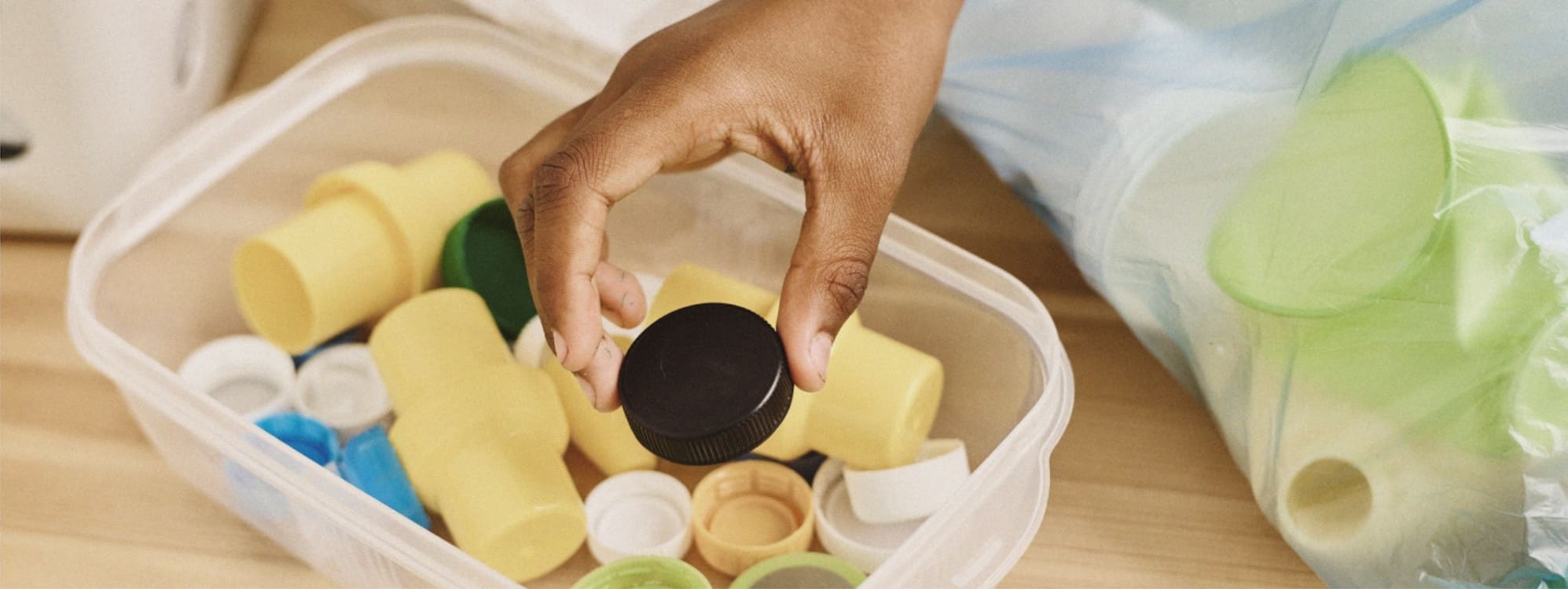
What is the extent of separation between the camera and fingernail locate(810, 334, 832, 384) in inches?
25.1

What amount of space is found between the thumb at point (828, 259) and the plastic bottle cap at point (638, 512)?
0.59 feet

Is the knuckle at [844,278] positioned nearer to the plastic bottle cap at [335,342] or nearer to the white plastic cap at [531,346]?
the white plastic cap at [531,346]

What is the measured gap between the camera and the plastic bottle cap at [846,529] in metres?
0.74

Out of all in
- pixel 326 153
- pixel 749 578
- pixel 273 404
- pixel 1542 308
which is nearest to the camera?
Result: pixel 1542 308

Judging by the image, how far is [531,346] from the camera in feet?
2.75

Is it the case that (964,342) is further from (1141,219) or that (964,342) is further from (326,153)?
(326,153)

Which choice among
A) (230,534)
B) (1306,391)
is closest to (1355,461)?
(1306,391)

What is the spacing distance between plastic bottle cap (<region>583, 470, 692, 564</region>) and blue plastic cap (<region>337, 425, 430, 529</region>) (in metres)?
0.11

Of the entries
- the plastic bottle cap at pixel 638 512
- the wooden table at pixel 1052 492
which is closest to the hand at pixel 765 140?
the plastic bottle cap at pixel 638 512

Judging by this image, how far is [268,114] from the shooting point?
929 mm

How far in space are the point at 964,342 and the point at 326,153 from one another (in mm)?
515

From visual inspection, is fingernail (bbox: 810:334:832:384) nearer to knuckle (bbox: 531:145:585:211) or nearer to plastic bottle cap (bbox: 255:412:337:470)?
knuckle (bbox: 531:145:585:211)

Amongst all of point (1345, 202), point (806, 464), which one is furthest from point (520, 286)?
point (1345, 202)

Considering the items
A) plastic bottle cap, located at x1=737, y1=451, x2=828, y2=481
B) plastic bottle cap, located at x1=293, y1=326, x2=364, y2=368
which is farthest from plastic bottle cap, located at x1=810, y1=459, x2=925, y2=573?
plastic bottle cap, located at x1=293, y1=326, x2=364, y2=368
